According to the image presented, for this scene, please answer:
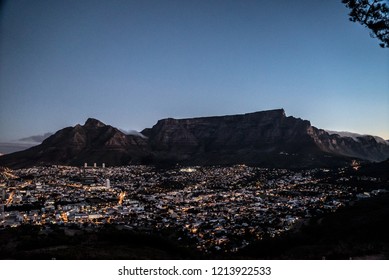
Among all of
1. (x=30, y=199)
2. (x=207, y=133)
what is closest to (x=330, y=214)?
(x=30, y=199)

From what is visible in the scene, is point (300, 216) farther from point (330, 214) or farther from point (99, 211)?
point (99, 211)

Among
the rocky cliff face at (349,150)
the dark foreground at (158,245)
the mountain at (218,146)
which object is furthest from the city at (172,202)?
the rocky cliff face at (349,150)

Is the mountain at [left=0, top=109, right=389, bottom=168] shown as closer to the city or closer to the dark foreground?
the city

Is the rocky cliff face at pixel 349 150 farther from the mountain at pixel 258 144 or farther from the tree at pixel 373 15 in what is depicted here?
the tree at pixel 373 15

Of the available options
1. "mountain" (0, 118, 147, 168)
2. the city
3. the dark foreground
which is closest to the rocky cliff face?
the city

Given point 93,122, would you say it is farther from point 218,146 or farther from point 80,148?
point 218,146

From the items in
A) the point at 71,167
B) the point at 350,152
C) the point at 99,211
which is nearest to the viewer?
the point at 99,211
